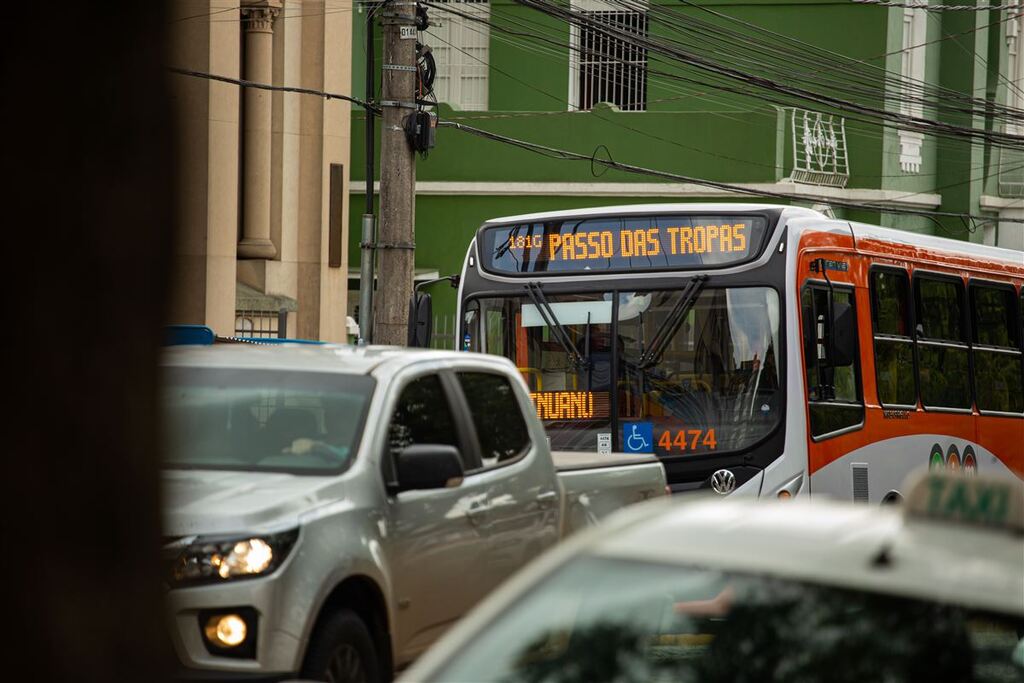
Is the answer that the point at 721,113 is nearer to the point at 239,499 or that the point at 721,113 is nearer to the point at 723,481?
the point at 723,481

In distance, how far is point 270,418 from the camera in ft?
23.5

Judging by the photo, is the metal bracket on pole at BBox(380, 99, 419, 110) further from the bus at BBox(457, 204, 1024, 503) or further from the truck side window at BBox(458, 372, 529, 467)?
the truck side window at BBox(458, 372, 529, 467)

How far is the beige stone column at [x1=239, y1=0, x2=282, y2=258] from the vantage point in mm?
25641

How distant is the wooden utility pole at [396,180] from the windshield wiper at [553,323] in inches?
139

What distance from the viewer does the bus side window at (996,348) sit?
15.0 meters

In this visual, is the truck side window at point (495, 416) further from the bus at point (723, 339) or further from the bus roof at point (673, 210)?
the bus roof at point (673, 210)

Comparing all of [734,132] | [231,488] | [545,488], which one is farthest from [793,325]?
[734,132]

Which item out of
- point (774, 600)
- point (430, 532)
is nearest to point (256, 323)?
point (430, 532)

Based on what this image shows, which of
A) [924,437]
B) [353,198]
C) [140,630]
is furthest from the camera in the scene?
[353,198]

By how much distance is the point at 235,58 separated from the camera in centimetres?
2427

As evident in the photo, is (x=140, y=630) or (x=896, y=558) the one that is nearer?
(x=140, y=630)

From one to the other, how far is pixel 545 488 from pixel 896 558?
4891 millimetres

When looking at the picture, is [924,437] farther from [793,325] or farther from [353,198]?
[353,198]

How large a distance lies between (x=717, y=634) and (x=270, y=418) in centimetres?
378
